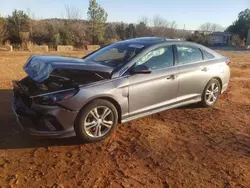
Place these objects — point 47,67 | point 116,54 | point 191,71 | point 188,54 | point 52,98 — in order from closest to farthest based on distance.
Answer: point 52,98, point 47,67, point 116,54, point 191,71, point 188,54

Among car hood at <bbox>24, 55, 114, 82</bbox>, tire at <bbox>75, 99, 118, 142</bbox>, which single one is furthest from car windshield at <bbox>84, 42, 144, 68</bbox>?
tire at <bbox>75, 99, 118, 142</bbox>

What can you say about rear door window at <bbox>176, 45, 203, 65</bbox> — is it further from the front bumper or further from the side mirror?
the front bumper

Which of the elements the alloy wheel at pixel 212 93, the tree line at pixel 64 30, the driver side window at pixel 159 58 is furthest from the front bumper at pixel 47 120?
the tree line at pixel 64 30

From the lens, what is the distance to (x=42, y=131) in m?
3.72

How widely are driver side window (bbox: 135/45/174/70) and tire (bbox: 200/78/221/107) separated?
128 cm

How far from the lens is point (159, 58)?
483 cm

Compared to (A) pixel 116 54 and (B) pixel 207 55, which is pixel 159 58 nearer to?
(A) pixel 116 54

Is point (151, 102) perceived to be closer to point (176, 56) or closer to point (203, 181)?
point (176, 56)

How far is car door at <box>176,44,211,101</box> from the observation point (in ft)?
Answer: 16.8

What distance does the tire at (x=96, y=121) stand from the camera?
3.87 m

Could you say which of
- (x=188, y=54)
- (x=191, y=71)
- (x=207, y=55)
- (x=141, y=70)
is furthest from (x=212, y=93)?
(x=141, y=70)

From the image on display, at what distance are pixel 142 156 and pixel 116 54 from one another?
6.94 ft

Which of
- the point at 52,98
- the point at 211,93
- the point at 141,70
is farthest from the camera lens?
the point at 211,93

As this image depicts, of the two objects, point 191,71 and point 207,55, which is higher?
point 207,55
